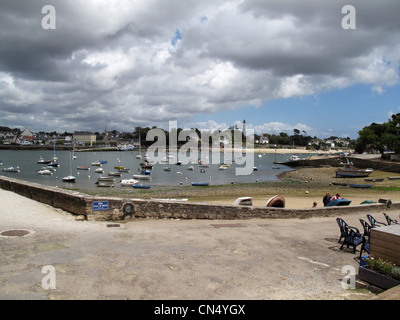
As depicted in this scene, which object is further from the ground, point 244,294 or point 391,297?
point 391,297

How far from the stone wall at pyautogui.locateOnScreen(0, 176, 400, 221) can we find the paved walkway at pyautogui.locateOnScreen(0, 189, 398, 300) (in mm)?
596

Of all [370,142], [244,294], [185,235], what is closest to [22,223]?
[185,235]

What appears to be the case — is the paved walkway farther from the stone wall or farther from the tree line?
the tree line

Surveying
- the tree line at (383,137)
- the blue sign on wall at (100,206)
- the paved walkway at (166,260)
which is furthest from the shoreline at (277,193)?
the blue sign on wall at (100,206)

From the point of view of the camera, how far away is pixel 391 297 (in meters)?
4.98

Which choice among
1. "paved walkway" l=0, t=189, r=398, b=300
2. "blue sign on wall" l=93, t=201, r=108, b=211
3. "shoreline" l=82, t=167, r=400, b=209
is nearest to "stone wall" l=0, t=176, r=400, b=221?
"blue sign on wall" l=93, t=201, r=108, b=211

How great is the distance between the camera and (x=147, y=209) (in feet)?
41.9

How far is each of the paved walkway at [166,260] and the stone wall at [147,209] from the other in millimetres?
596

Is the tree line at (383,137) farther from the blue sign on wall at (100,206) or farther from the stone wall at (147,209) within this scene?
the blue sign on wall at (100,206)

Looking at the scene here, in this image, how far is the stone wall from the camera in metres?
12.0

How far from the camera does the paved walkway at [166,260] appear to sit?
6.05 metres

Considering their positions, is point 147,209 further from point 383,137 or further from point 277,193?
point 383,137
